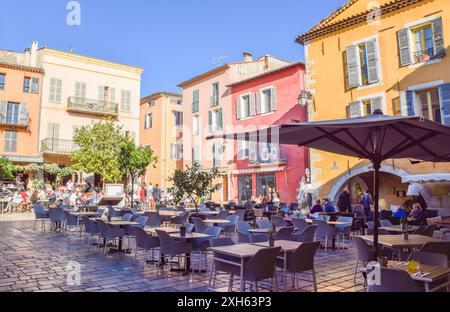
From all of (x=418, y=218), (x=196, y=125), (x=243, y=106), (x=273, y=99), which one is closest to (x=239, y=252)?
(x=418, y=218)

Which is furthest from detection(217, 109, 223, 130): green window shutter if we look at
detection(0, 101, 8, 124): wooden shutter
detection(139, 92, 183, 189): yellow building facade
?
detection(0, 101, 8, 124): wooden shutter

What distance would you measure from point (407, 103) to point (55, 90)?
23269 mm

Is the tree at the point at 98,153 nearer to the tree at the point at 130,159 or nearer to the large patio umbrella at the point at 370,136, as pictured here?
the tree at the point at 130,159

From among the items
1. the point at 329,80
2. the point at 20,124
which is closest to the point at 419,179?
the point at 329,80

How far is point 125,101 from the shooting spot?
96.3 ft

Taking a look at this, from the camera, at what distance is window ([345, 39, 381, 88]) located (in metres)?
14.6

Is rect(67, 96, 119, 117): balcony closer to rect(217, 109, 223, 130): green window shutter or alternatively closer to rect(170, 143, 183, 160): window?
rect(170, 143, 183, 160): window

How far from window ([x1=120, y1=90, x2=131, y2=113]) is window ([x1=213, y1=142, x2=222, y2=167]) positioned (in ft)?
31.7

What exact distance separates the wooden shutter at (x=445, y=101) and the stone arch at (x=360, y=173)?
2.28 meters

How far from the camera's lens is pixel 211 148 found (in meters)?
24.1

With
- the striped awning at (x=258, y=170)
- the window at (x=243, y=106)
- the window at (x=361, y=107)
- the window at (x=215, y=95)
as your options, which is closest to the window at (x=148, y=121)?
the window at (x=215, y=95)

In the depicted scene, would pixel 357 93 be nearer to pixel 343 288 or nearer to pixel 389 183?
pixel 389 183

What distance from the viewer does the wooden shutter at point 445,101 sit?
12470mm

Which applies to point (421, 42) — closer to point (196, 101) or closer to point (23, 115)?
point (196, 101)
